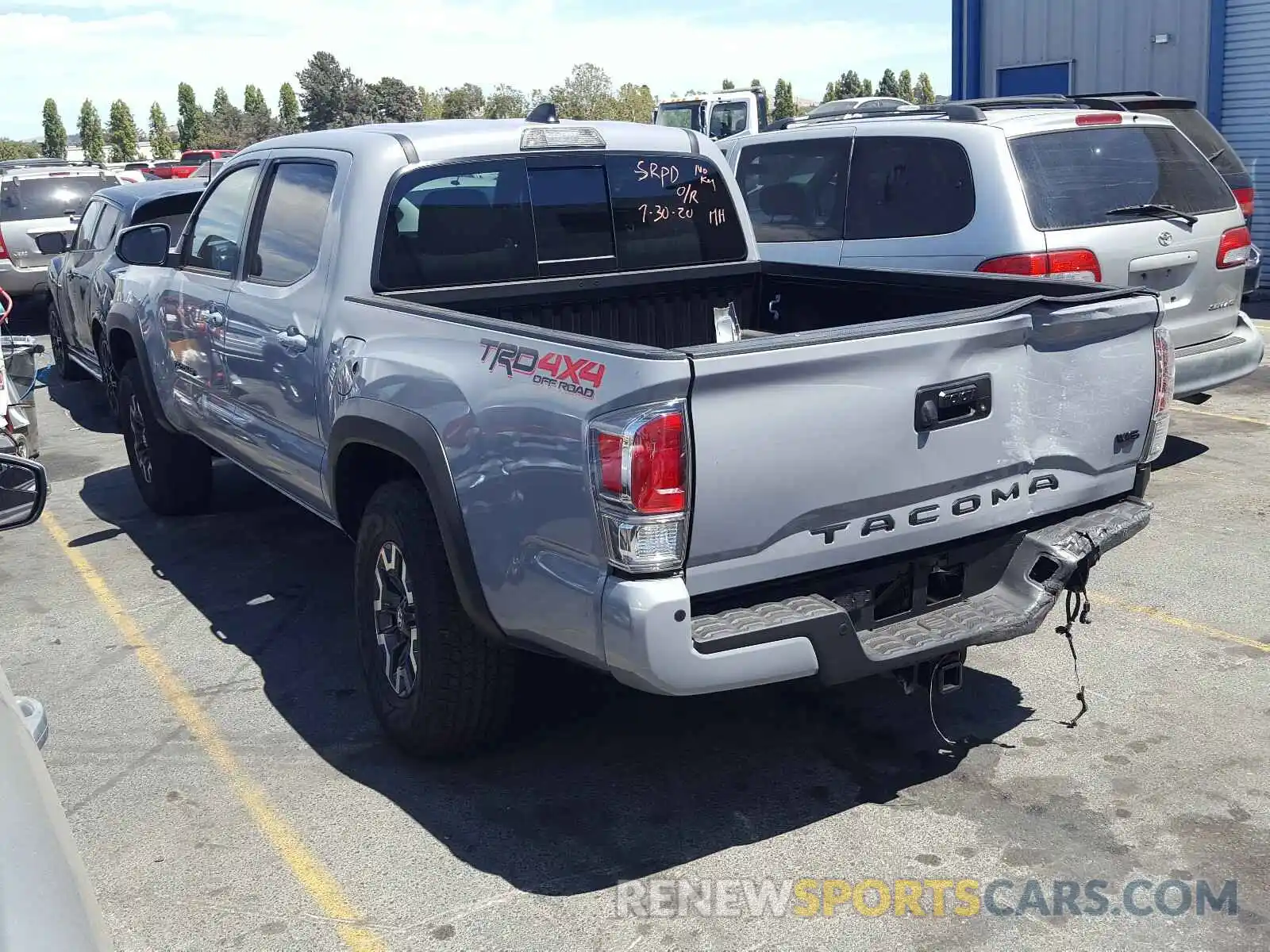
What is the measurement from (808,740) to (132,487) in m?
5.30

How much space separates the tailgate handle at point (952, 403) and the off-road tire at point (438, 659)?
144cm

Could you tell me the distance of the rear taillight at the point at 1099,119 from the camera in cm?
695

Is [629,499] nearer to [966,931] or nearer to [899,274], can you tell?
[966,931]

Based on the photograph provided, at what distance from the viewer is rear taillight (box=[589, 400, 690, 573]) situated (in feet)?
10.8

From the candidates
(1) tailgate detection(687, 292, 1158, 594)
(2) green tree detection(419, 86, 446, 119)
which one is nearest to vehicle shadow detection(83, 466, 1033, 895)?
(1) tailgate detection(687, 292, 1158, 594)

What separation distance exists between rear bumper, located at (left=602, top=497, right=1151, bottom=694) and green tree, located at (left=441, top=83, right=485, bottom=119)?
212ft

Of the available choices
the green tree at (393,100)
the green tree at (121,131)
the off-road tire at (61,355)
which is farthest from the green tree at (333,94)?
the off-road tire at (61,355)

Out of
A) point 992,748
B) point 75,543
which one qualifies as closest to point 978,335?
point 992,748

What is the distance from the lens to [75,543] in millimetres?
7082

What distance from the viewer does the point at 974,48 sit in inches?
717

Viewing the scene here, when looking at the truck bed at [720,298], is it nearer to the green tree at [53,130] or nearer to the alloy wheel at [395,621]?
the alloy wheel at [395,621]

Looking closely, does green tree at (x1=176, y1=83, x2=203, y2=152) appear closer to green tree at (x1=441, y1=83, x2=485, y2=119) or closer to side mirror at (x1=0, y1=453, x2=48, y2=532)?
green tree at (x1=441, y1=83, x2=485, y2=119)

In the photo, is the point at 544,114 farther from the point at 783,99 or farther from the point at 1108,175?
the point at 783,99

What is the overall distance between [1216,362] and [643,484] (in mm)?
4916
